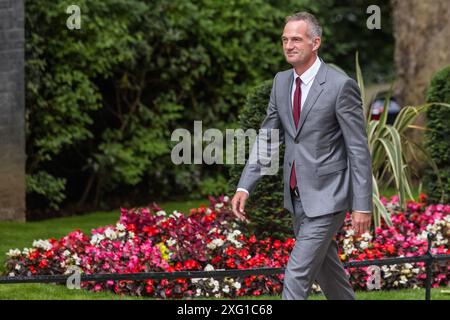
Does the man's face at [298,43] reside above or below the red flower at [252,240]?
above

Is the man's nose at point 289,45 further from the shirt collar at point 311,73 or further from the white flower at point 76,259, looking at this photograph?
the white flower at point 76,259

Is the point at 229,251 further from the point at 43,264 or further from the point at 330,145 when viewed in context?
the point at 330,145

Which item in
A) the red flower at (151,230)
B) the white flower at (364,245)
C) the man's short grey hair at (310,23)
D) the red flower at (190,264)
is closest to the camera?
the man's short grey hair at (310,23)

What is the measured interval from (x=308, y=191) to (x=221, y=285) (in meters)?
2.09

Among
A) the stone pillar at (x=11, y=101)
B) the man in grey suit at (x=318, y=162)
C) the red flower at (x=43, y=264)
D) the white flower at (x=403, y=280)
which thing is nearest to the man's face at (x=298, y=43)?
the man in grey suit at (x=318, y=162)

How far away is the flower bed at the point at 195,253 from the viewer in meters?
6.63

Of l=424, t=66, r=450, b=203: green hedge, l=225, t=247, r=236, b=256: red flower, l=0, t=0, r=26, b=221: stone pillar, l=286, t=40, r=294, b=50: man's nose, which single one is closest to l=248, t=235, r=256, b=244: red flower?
l=225, t=247, r=236, b=256: red flower

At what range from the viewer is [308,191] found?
469 cm

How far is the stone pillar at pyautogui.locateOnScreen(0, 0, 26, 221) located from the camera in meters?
9.95

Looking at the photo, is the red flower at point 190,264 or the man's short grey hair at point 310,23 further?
the red flower at point 190,264

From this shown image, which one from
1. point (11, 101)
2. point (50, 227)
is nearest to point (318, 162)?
point (50, 227)

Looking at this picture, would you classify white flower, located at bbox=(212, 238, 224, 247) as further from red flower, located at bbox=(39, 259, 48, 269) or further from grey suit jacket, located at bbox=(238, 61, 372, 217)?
grey suit jacket, located at bbox=(238, 61, 372, 217)
